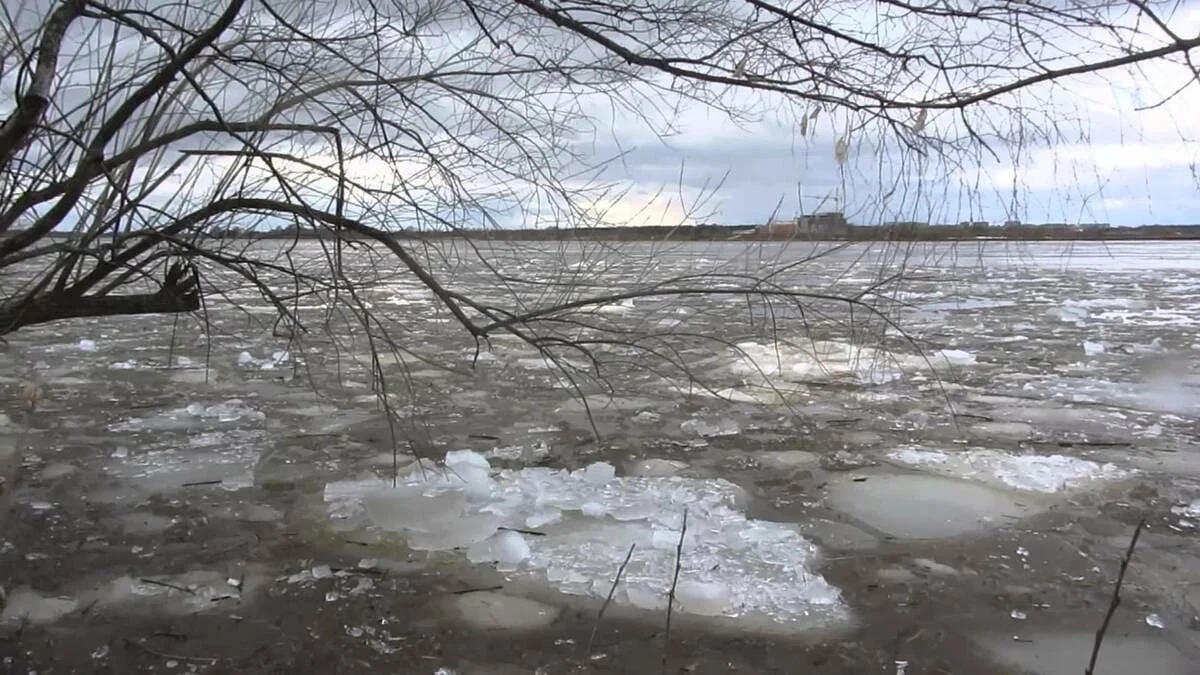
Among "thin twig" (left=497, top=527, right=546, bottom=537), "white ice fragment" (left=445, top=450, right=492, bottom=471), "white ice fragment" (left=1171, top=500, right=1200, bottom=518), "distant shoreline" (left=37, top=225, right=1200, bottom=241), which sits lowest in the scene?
"white ice fragment" (left=1171, top=500, right=1200, bottom=518)

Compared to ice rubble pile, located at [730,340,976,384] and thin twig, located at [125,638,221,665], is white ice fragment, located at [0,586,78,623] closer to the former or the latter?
thin twig, located at [125,638,221,665]

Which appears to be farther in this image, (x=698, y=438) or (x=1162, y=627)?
(x=698, y=438)

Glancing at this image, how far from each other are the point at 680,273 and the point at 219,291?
127 cm

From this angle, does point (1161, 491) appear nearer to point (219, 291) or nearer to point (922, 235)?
point (922, 235)

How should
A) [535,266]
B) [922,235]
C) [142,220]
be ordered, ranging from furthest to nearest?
[535,266] < [142,220] < [922,235]

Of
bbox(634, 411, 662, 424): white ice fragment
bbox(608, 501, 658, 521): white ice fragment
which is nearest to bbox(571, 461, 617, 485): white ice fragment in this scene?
bbox(608, 501, 658, 521): white ice fragment

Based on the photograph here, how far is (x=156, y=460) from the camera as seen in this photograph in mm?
4078

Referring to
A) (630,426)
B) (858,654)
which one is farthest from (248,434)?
(858,654)

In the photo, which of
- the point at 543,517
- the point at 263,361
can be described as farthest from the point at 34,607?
the point at 263,361

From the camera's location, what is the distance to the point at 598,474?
3.78 meters

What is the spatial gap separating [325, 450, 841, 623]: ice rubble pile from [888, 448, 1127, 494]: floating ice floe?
1.04 m

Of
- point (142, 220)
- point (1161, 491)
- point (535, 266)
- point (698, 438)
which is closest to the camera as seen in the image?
point (142, 220)

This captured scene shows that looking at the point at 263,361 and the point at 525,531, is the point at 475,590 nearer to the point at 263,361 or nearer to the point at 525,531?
the point at 525,531

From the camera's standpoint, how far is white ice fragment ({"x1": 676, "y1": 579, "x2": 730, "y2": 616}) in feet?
8.55
